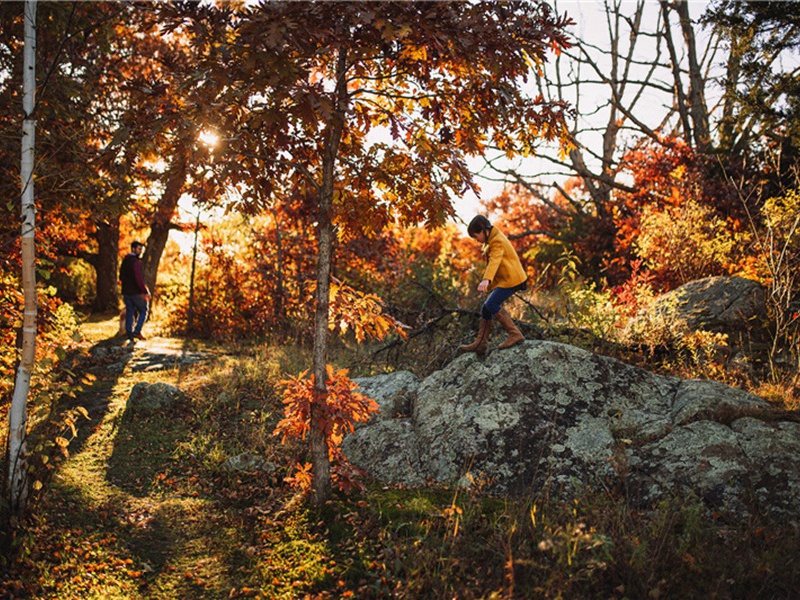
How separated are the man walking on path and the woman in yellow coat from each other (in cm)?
800

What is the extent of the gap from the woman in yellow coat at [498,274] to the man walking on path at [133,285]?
800cm

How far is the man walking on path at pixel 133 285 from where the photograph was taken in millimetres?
10891

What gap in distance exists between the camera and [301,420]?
409 centimetres

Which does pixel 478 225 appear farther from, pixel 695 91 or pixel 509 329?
pixel 695 91

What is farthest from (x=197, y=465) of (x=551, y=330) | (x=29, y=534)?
(x=551, y=330)

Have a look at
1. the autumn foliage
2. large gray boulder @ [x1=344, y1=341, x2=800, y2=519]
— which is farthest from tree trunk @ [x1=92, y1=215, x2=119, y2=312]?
the autumn foliage

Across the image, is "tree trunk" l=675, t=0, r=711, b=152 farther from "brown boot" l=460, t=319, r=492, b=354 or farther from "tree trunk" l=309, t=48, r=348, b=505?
"tree trunk" l=309, t=48, r=348, b=505

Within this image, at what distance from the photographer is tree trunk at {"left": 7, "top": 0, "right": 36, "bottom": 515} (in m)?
3.74

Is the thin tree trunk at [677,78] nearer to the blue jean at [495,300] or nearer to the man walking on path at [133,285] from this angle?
the blue jean at [495,300]

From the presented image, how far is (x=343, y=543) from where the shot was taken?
3.73 metres

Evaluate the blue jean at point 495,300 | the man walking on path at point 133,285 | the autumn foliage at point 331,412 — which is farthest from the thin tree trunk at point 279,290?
the autumn foliage at point 331,412

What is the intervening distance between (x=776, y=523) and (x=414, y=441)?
278cm

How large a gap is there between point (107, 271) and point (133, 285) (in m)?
6.27

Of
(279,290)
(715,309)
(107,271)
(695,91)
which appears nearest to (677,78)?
(695,91)
